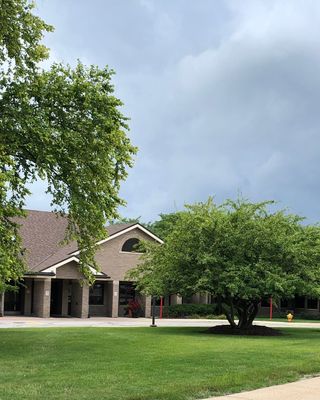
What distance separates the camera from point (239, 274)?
24578mm

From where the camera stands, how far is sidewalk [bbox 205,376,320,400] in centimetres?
1008

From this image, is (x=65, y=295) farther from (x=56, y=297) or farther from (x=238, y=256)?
(x=238, y=256)

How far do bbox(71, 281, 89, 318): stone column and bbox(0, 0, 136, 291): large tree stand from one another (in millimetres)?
20490

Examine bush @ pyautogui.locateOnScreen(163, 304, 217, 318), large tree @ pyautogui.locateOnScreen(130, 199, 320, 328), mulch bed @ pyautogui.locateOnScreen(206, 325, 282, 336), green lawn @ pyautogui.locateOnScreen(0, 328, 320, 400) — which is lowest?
bush @ pyautogui.locateOnScreen(163, 304, 217, 318)

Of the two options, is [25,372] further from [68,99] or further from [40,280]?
[40,280]

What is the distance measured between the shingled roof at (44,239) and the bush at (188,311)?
24.3ft

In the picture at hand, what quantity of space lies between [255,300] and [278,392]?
1610 centimetres

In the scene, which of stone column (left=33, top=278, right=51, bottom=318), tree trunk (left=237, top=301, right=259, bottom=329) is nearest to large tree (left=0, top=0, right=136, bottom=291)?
tree trunk (left=237, top=301, right=259, bottom=329)

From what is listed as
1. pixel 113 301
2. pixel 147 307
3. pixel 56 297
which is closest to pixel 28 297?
pixel 56 297

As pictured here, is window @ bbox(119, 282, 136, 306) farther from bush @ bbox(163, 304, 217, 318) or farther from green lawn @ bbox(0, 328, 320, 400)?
green lawn @ bbox(0, 328, 320, 400)

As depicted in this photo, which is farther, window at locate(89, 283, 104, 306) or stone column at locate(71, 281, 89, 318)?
window at locate(89, 283, 104, 306)

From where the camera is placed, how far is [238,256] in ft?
83.8

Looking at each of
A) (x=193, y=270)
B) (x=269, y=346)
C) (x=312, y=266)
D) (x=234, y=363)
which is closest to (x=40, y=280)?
(x=193, y=270)

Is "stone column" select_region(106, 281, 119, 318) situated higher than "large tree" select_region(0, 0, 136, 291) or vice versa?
"large tree" select_region(0, 0, 136, 291)
